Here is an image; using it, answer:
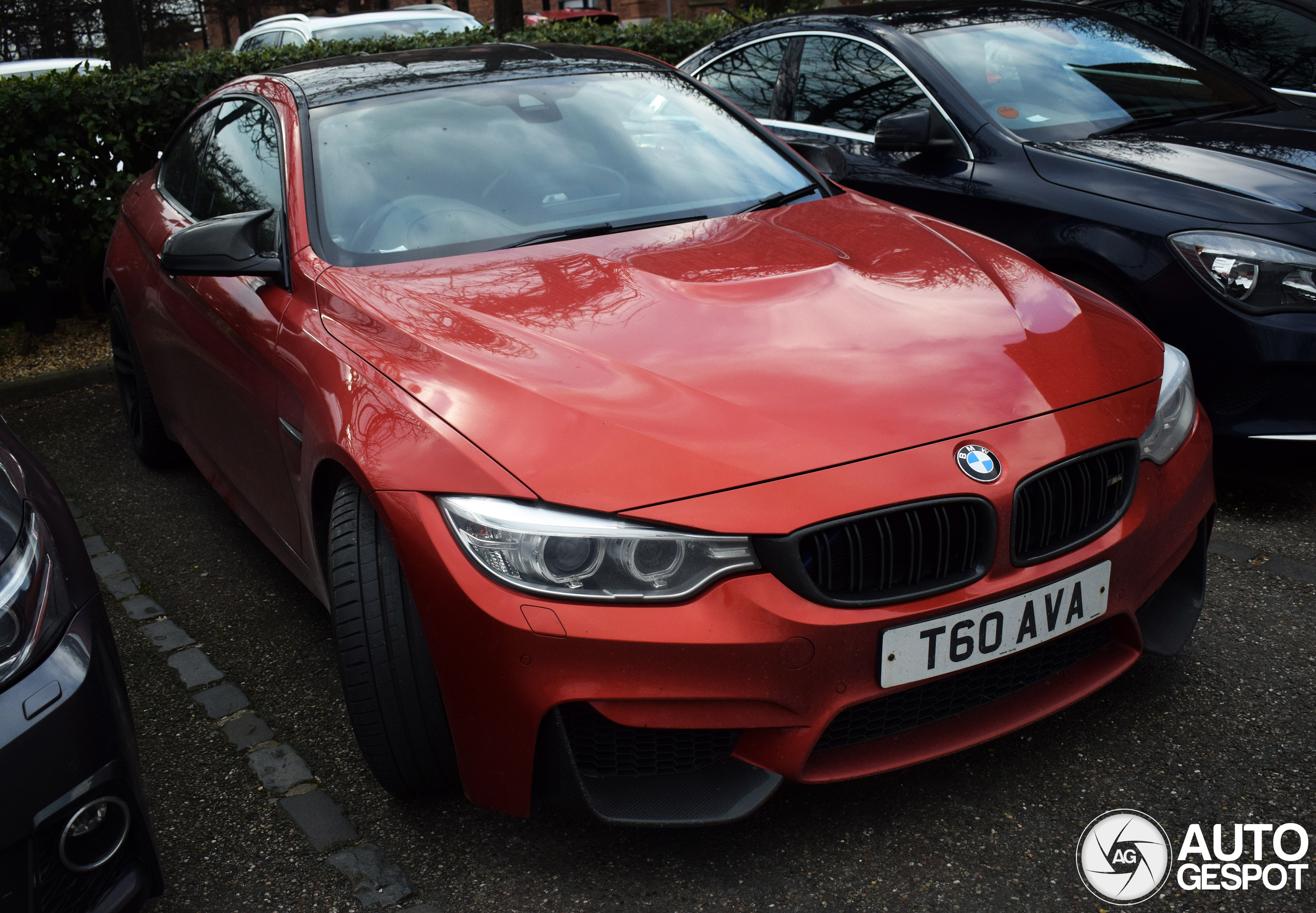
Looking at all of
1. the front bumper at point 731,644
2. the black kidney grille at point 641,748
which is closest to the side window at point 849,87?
the front bumper at point 731,644

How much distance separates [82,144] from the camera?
6.02m

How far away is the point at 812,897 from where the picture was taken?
2.05m

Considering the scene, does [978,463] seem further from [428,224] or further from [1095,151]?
[1095,151]

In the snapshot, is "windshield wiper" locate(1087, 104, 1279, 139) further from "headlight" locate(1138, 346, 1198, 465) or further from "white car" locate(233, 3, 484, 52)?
"white car" locate(233, 3, 484, 52)

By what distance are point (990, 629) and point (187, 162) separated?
3.29 metres

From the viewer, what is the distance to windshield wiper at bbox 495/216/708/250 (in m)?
2.85

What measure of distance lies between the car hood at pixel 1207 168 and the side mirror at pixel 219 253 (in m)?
2.58

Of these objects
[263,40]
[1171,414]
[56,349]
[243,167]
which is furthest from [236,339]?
[263,40]

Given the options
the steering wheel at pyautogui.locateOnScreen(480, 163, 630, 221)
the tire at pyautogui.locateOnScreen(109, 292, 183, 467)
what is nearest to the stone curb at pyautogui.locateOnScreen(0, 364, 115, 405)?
the tire at pyautogui.locateOnScreen(109, 292, 183, 467)

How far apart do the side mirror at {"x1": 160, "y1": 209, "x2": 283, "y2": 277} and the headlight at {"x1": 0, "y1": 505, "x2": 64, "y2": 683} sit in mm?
1081

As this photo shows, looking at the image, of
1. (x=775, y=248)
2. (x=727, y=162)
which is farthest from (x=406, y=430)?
(x=727, y=162)

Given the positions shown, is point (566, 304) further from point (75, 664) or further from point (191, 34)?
point (191, 34)

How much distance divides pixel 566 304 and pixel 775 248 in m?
0.60

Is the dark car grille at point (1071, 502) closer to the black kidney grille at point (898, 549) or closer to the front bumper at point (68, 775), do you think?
the black kidney grille at point (898, 549)
